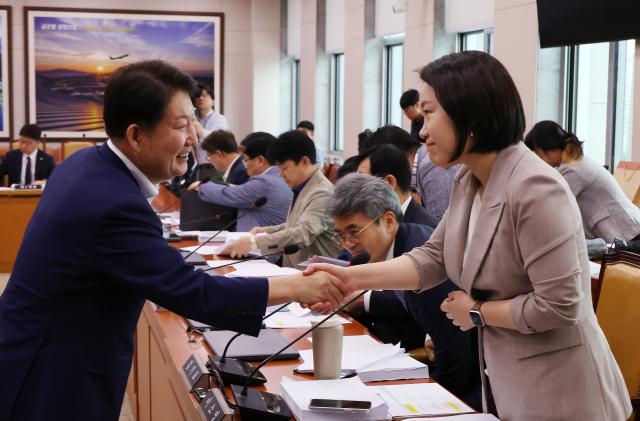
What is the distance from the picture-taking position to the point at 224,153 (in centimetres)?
599

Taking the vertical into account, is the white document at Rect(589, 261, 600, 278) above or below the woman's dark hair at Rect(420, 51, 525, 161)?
below

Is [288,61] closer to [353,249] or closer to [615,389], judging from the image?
[353,249]

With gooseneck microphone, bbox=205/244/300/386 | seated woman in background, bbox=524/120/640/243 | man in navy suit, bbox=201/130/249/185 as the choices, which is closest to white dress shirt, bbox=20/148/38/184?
man in navy suit, bbox=201/130/249/185

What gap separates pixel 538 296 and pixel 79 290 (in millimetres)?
930

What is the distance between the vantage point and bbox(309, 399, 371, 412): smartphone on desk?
181cm

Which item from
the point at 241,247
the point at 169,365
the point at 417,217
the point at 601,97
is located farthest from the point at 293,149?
the point at 601,97

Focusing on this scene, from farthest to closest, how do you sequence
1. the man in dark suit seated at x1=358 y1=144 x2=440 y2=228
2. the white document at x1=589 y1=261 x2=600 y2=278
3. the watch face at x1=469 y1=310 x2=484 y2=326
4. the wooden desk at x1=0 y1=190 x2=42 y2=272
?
the wooden desk at x1=0 y1=190 x2=42 y2=272 → the man in dark suit seated at x1=358 y1=144 x2=440 y2=228 → the white document at x1=589 y1=261 x2=600 y2=278 → the watch face at x1=469 y1=310 x2=484 y2=326

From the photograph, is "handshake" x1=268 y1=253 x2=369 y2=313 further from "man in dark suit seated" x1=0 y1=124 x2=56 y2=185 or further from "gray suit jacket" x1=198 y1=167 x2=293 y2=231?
"man in dark suit seated" x1=0 y1=124 x2=56 y2=185

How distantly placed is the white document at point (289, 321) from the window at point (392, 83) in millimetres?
6383

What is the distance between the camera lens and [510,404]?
1.75 meters

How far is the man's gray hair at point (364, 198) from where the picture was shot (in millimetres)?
2787

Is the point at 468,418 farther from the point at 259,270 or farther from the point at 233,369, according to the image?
the point at 259,270

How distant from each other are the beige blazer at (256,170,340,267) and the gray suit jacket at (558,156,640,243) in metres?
1.28

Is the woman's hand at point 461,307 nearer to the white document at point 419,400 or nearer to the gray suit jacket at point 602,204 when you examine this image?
the white document at point 419,400
